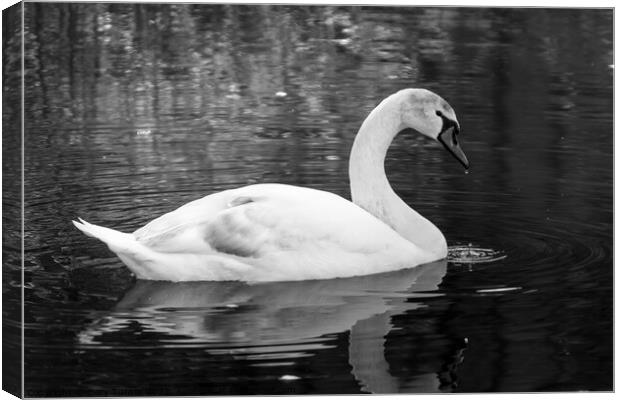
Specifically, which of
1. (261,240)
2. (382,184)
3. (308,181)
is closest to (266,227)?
(261,240)

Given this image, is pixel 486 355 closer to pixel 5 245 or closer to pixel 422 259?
pixel 422 259

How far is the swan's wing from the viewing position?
10492 mm

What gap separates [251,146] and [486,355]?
350 cm

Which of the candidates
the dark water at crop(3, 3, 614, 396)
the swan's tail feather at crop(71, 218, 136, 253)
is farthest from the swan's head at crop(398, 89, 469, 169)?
the swan's tail feather at crop(71, 218, 136, 253)

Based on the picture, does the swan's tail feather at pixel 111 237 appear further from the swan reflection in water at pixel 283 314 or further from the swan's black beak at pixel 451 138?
the swan's black beak at pixel 451 138

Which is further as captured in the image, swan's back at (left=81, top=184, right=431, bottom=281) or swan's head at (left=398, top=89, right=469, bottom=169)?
swan's head at (left=398, top=89, right=469, bottom=169)

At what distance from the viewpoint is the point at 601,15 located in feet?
33.9

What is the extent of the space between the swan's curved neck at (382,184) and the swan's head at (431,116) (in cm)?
7

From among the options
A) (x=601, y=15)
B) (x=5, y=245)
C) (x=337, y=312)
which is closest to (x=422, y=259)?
(x=337, y=312)

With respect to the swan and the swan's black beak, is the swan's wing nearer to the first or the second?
the swan

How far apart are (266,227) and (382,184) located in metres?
1.10

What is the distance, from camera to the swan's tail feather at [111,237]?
10.4 m

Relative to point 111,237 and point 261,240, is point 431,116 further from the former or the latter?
point 111,237

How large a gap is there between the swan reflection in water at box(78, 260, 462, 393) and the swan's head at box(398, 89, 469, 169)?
35.2 inches
